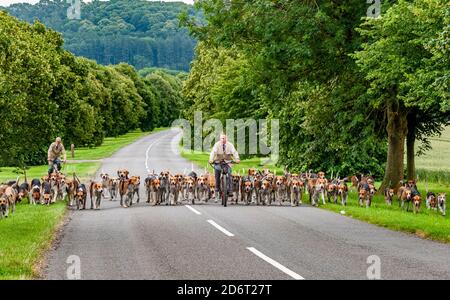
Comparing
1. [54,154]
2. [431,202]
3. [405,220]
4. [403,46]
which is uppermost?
[403,46]

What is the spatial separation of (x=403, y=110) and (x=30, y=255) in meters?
20.1

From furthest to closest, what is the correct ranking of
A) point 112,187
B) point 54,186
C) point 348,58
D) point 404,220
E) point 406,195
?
point 112,187, point 348,58, point 54,186, point 406,195, point 404,220

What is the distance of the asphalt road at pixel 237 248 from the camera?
36.2ft

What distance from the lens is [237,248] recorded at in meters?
13.6

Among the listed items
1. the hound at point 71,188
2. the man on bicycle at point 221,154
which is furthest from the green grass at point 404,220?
the hound at point 71,188

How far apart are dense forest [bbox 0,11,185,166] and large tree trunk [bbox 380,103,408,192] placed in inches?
528

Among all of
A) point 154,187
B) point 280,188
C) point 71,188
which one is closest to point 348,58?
point 280,188

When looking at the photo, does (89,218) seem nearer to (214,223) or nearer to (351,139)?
(214,223)

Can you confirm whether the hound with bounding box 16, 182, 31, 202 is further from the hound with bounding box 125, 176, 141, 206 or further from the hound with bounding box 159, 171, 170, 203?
the hound with bounding box 159, 171, 170, 203

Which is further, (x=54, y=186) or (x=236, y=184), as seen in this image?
(x=236, y=184)

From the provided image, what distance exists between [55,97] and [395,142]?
34531 mm

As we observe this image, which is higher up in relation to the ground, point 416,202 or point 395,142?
point 395,142

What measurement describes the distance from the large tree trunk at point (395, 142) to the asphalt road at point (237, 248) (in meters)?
9.42

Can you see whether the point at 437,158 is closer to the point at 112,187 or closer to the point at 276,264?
the point at 112,187
